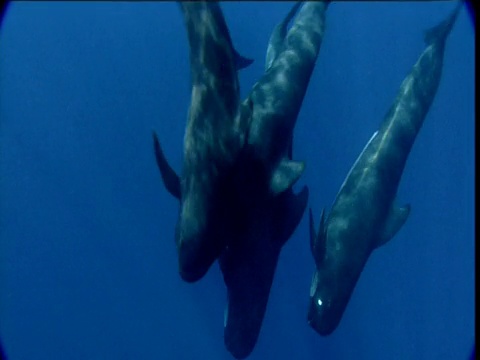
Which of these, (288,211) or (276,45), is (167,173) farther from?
(276,45)

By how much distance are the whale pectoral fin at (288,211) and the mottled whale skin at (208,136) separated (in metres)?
1.10

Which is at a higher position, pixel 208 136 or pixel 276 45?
pixel 208 136

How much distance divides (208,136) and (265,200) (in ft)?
4.27

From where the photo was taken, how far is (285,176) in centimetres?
766

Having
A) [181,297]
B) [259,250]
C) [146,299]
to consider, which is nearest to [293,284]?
[181,297]

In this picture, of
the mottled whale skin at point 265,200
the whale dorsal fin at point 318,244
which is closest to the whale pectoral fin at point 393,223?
the whale dorsal fin at point 318,244

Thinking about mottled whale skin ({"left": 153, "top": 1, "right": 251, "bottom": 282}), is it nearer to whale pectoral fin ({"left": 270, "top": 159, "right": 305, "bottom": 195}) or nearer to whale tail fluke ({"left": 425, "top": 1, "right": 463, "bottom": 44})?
whale pectoral fin ({"left": 270, "top": 159, "right": 305, "bottom": 195})

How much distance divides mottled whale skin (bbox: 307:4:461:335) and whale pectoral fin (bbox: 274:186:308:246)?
435 mm

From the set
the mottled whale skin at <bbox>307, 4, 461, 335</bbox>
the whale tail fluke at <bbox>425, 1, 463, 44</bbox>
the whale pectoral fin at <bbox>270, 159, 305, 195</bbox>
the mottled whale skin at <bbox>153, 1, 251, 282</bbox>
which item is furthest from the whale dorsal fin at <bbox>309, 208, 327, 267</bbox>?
the whale tail fluke at <bbox>425, 1, 463, 44</bbox>

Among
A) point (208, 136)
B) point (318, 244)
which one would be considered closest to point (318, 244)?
point (318, 244)

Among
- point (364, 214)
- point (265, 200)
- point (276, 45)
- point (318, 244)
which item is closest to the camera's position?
point (265, 200)

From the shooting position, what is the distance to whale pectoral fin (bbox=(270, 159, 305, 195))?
7.58 metres

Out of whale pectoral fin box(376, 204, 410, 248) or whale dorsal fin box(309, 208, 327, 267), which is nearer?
whale dorsal fin box(309, 208, 327, 267)

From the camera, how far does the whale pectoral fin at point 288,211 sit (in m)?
8.26
